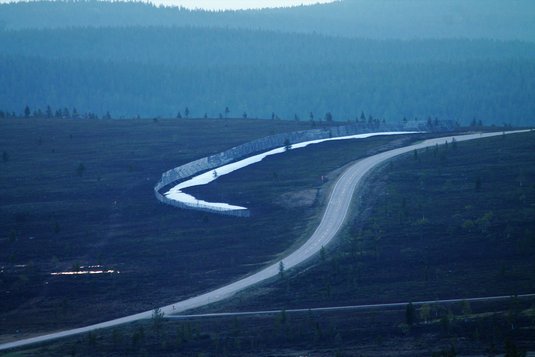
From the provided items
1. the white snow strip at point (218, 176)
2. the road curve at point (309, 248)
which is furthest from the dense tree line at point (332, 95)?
the road curve at point (309, 248)

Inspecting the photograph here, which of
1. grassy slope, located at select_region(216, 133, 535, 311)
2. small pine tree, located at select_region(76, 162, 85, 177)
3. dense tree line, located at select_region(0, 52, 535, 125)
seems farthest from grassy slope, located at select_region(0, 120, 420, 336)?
dense tree line, located at select_region(0, 52, 535, 125)

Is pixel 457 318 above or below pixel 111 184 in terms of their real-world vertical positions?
below

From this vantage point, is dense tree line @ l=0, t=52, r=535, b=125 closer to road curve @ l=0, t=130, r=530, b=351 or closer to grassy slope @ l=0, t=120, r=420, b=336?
grassy slope @ l=0, t=120, r=420, b=336

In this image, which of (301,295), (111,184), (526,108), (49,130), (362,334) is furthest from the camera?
(526,108)

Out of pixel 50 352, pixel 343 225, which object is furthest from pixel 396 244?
pixel 50 352

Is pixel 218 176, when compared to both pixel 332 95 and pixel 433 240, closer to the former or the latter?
pixel 433 240

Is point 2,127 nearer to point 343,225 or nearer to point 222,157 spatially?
point 222,157

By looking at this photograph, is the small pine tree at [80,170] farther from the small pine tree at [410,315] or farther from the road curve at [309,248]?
the small pine tree at [410,315]
